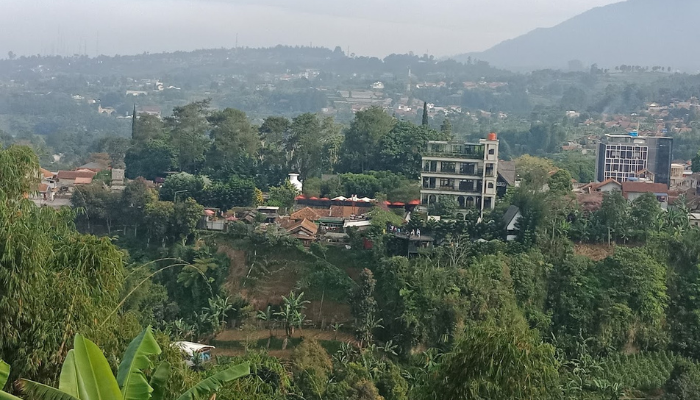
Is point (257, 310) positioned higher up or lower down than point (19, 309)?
lower down

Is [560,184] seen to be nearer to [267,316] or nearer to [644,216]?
[644,216]

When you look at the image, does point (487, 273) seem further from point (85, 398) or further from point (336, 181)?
point (85, 398)

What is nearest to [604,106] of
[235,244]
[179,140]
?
[179,140]

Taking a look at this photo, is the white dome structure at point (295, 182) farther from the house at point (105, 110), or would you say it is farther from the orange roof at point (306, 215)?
the house at point (105, 110)

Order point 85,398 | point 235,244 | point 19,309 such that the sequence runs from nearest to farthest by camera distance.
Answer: point 85,398
point 19,309
point 235,244

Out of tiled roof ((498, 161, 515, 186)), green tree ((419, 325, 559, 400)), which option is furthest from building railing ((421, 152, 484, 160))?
green tree ((419, 325, 559, 400))

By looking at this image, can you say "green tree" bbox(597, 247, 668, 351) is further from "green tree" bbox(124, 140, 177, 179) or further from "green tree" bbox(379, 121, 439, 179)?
"green tree" bbox(124, 140, 177, 179)

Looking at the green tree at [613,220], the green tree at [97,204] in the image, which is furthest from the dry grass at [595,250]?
the green tree at [97,204]
